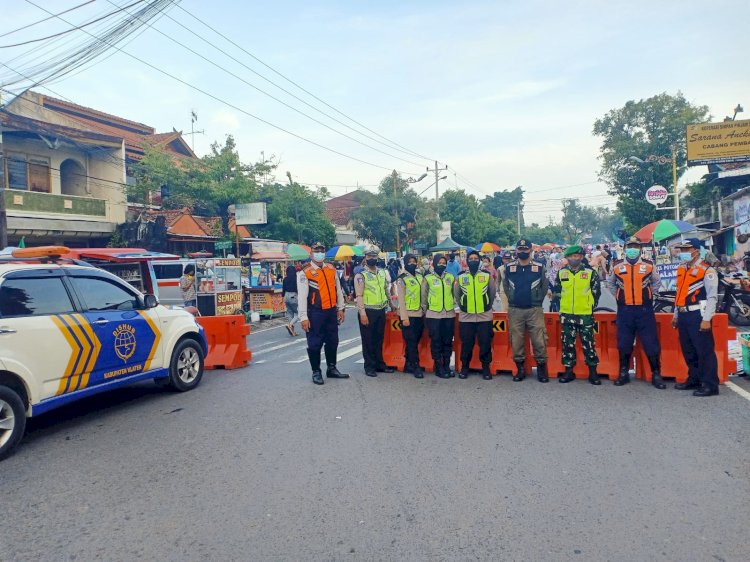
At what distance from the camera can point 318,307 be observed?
304 inches

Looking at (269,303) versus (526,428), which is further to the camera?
(269,303)

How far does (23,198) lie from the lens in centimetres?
2025

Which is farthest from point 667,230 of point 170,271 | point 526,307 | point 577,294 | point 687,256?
point 170,271

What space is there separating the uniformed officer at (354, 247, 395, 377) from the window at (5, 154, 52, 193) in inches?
733

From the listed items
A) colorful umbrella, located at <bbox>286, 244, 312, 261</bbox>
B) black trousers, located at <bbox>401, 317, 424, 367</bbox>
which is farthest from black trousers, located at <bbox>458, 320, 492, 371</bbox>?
colorful umbrella, located at <bbox>286, 244, 312, 261</bbox>

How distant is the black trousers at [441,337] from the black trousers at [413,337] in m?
0.14

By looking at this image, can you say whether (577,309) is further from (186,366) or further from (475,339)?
(186,366)

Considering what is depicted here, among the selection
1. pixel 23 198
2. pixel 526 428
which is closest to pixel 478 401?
pixel 526 428

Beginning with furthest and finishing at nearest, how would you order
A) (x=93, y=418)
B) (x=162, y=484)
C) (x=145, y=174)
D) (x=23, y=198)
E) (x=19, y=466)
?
(x=145, y=174) < (x=23, y=198) < (x=93, y=418) < (x=19, y=466) < (x=162, y=484)

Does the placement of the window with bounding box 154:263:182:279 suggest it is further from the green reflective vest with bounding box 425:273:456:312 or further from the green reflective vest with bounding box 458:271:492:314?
the green reflective vest with bounding box 458:271:492:314

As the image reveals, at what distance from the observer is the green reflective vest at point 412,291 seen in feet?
25.9

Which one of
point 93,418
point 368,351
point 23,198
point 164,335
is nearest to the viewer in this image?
point 93,418

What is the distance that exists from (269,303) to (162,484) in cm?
Answer: 1385

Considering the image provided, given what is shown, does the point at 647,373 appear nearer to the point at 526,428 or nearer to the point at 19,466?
the point at 526,428
